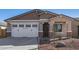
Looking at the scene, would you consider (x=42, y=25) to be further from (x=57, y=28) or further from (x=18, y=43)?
(x=18, y=43)

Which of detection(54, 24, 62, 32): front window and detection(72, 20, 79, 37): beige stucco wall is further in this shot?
detection(54, 24, 62, 32): front window

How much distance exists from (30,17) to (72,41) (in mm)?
1393

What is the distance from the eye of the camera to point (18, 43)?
2486cm

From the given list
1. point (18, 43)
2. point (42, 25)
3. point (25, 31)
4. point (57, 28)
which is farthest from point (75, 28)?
point (18, 43)

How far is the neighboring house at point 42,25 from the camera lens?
2472cm

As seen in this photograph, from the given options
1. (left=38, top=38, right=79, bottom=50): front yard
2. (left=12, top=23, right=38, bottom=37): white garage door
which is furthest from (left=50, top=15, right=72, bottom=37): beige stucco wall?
(left=12, top=23, right=38, bottom=37): white garage door

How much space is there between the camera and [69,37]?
2472cm

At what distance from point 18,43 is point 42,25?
87 centimetres

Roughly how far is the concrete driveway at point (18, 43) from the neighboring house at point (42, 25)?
0.14 metres

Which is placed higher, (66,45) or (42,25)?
(42,25)

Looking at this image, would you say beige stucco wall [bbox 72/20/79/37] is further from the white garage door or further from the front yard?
the white garage door

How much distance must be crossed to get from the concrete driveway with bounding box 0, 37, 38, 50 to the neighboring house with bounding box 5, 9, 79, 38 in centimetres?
14

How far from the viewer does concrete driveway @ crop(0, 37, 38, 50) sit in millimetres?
24781
